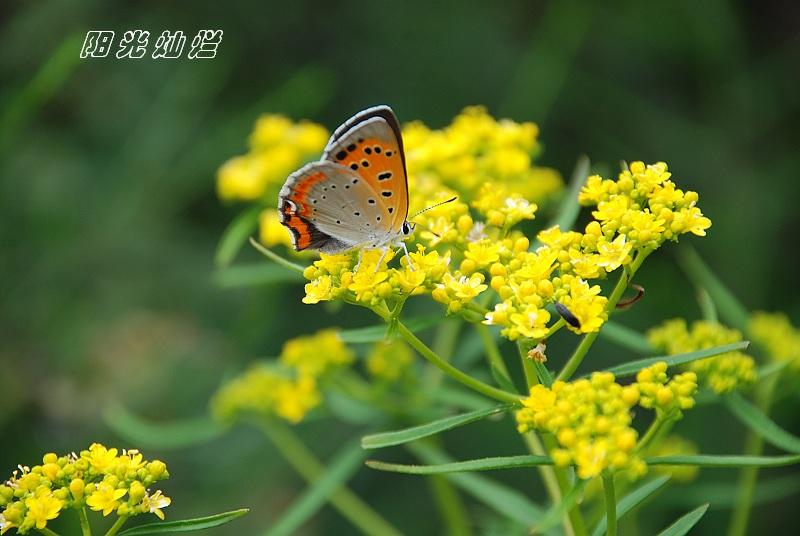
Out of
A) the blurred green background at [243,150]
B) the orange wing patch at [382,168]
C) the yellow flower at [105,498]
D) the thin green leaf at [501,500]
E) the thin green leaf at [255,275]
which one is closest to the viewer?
the yellow flower at [105,498]

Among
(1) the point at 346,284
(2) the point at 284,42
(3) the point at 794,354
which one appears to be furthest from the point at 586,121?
(1) the point at 346,284

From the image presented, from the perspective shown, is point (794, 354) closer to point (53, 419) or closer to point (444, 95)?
point (444, 95)

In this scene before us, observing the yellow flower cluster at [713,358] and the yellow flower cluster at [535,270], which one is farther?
the yellow flower cluster at [713,358]

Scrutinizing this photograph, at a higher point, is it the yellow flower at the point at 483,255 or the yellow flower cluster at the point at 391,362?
the yellow flower at the point at 483,255

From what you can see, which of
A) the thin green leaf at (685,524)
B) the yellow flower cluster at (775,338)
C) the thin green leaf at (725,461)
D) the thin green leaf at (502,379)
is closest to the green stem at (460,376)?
the thin green leaf at (502,379)

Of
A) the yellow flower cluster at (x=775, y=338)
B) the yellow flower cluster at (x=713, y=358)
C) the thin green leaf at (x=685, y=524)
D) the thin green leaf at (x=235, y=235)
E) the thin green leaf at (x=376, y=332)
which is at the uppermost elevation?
the thin green leaf at (x=235, y=235)

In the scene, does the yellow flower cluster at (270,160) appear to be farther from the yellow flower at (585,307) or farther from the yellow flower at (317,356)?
the yellow flower at (585,307)
